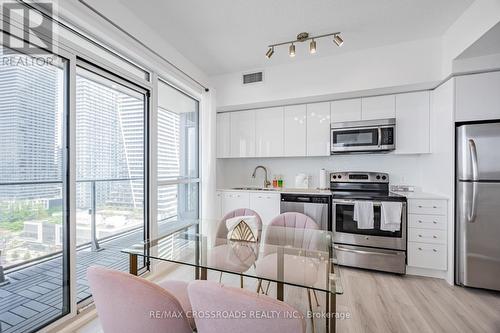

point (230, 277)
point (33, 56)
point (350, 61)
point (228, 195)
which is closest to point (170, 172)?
point (228, 195)

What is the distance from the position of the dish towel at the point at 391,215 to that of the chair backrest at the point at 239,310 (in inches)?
91.6

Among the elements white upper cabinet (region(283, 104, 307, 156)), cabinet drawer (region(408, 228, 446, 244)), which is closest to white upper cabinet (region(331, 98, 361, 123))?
white upper cabinet (region(283, 104, 307, 156))

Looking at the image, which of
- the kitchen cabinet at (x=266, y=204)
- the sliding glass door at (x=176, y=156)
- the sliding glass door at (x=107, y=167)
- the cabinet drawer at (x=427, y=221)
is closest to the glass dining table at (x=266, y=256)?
the sliding glass door at (x=107, y=167)

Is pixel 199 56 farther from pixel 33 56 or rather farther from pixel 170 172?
pixel 33 56

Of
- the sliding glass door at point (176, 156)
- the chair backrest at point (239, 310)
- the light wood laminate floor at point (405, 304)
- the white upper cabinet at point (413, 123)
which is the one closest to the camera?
the chair backrest at point (239, 310)

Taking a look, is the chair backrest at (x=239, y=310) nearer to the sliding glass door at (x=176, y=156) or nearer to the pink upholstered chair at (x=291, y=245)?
the pink upholstered chair at (x=291, y=245)

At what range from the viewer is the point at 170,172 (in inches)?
123

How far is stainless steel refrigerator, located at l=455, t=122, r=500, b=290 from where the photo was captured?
7.36ft

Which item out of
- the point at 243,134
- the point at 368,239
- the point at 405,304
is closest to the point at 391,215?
the point at 368,239

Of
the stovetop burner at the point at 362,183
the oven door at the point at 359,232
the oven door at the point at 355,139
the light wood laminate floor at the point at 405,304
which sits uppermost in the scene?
the oven door at the point at 355,139

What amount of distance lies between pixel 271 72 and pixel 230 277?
9.17ft

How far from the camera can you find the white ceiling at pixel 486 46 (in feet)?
6.32

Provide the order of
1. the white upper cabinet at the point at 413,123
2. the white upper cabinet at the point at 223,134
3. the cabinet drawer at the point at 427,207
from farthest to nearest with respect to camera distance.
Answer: the white upper cabinet at the point at 223,134 → the white upper cabinet at the point at 413,123 → the cabinet drawer at the point at 427,207

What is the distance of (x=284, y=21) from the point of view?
2.32 meters
